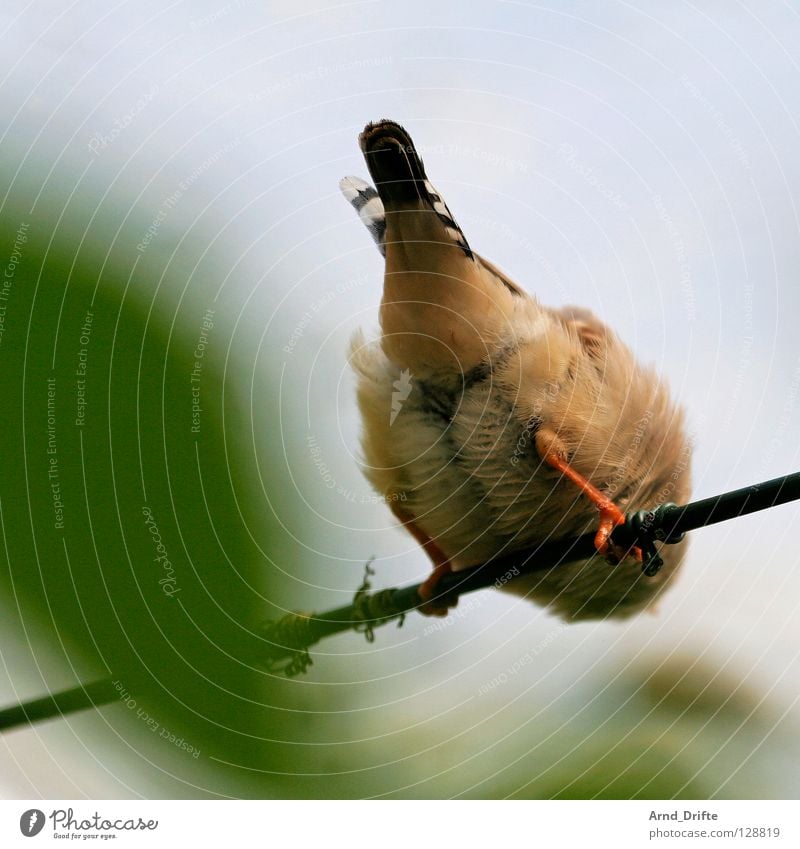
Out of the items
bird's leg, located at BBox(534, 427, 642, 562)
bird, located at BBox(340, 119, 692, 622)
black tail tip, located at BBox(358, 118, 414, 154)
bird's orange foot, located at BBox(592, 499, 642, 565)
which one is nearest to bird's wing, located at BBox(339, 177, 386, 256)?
bird, located at BBox(340, 119, 692, 622)

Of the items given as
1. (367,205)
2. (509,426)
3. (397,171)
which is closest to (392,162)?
(397,171)

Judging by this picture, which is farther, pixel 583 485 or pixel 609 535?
pixel 583 485

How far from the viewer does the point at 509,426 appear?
2.23 meters

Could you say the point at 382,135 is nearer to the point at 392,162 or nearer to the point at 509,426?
the point at 392,162

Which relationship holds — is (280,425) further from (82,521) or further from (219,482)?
(82,521)

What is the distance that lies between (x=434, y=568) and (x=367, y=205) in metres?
1.08

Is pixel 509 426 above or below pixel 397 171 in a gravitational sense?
below

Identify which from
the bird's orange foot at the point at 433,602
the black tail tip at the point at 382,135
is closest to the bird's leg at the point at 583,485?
the bird's orange foot at the point at 433,602

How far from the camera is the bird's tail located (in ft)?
6.12

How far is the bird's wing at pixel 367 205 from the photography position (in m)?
2.01

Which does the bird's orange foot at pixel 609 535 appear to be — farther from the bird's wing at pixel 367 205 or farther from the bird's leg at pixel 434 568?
the bird's wing at pixel 367 205

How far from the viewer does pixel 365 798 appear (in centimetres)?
173

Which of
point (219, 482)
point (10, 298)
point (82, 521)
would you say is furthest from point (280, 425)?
point (10, 298)

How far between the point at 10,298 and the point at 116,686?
31.7 inches
